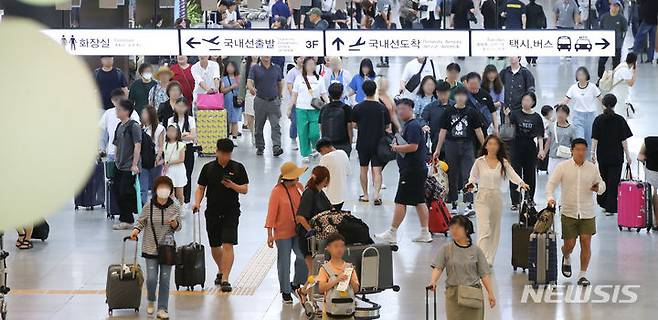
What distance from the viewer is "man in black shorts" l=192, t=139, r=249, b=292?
14547 mm

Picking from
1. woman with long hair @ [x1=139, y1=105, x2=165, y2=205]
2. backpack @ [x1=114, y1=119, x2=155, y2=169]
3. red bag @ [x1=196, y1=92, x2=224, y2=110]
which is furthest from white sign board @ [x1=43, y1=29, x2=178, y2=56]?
red bag @ [x1=196, y1=92, x2=224, y2=110]

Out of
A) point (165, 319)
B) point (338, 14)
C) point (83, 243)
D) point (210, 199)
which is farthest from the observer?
point (338, 14)

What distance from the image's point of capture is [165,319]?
1355 cm

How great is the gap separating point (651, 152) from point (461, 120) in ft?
7.59

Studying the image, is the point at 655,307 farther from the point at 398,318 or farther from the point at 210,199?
the point at 210,199

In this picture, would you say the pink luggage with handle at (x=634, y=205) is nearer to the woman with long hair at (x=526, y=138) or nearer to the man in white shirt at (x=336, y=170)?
the woman with long hair at (x=526, y=138)

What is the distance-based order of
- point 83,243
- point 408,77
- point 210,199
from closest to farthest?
point 210,199 → point 83,243 → point 408,77

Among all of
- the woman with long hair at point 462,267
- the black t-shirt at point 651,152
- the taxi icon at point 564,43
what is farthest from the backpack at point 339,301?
the taxi icon at point 564,43

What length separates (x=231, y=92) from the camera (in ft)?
81.5

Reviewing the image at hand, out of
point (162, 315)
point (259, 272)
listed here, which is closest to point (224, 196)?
point (259, 272)

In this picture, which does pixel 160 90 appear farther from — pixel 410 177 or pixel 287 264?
pixel 287 264

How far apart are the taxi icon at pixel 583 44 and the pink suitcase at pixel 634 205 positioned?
285cm

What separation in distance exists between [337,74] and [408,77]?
49.8 inches

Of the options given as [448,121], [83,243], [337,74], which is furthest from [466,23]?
[83,243]
